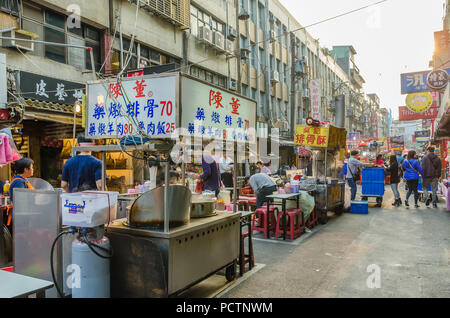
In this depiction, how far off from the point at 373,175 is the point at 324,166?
346 centimetres

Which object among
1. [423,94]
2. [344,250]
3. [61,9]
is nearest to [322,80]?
[423,94]

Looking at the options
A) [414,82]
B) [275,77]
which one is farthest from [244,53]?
[414,82]

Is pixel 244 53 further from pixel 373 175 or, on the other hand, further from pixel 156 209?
pixel 156 209

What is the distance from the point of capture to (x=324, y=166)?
10422 mm

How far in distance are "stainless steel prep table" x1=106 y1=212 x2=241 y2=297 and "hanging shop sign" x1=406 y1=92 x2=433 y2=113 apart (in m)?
16.2

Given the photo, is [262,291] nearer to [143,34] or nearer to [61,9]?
[61,9]

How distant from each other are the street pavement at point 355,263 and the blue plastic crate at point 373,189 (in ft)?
10.6

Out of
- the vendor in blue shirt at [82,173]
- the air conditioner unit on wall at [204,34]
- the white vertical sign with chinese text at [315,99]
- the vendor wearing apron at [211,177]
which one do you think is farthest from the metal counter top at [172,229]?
the white vertical sign with chinese text at [315,99]

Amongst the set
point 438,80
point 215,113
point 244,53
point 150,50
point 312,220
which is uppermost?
point 244,53

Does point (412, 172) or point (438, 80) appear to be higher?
point (438, 80)

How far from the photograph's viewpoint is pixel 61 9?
38.3ft

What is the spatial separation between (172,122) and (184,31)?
52.5 feet

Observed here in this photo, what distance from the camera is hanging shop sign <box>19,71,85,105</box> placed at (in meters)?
9.85

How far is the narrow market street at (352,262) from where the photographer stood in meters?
4.62
